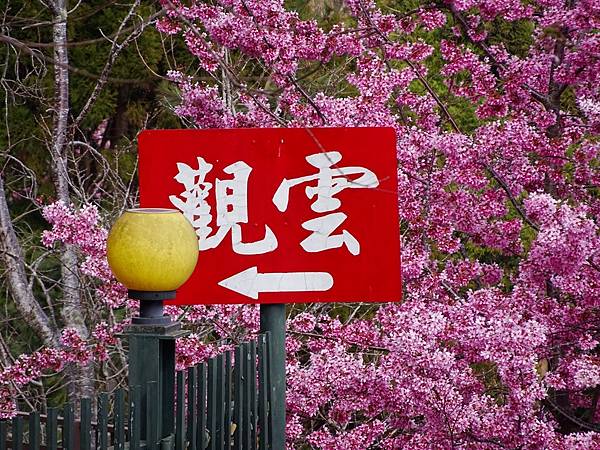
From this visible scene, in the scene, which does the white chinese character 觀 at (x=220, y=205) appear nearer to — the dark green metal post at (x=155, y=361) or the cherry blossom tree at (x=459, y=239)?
the dark green metal post at (x=155, y=361)

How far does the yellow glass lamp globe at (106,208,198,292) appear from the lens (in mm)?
3113

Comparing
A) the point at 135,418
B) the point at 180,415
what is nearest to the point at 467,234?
the point at 180,415

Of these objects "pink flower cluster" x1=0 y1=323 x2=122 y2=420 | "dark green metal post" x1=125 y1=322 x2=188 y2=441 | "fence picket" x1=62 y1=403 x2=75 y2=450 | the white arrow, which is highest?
the white arrow

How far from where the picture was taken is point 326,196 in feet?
13.6

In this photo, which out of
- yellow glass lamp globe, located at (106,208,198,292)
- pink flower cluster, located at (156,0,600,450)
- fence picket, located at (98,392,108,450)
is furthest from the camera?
pink flower cluster, located at (156,0,600,450)

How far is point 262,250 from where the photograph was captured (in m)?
4.09

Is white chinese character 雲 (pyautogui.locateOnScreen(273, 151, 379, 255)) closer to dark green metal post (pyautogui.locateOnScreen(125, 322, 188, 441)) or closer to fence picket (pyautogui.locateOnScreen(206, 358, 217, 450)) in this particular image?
fence picket (pyautogui.locateOnScreen(206, 358, 217, 450))

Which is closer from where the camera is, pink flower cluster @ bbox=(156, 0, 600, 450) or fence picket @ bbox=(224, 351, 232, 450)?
fence picket @ bbox=(224, 351, 232, 450)

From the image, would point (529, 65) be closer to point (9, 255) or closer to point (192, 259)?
point (192, 259)

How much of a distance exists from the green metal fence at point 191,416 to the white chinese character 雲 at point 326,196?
0.46m

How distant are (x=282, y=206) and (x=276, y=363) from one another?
0.65 m

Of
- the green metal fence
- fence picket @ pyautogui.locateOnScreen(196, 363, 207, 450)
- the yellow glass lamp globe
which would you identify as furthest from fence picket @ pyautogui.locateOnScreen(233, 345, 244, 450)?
the yellow glass lamp globe

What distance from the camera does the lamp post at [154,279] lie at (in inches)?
123

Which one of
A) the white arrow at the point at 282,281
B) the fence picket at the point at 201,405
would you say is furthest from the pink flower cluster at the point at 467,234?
the fence picket at the point at 201,405
